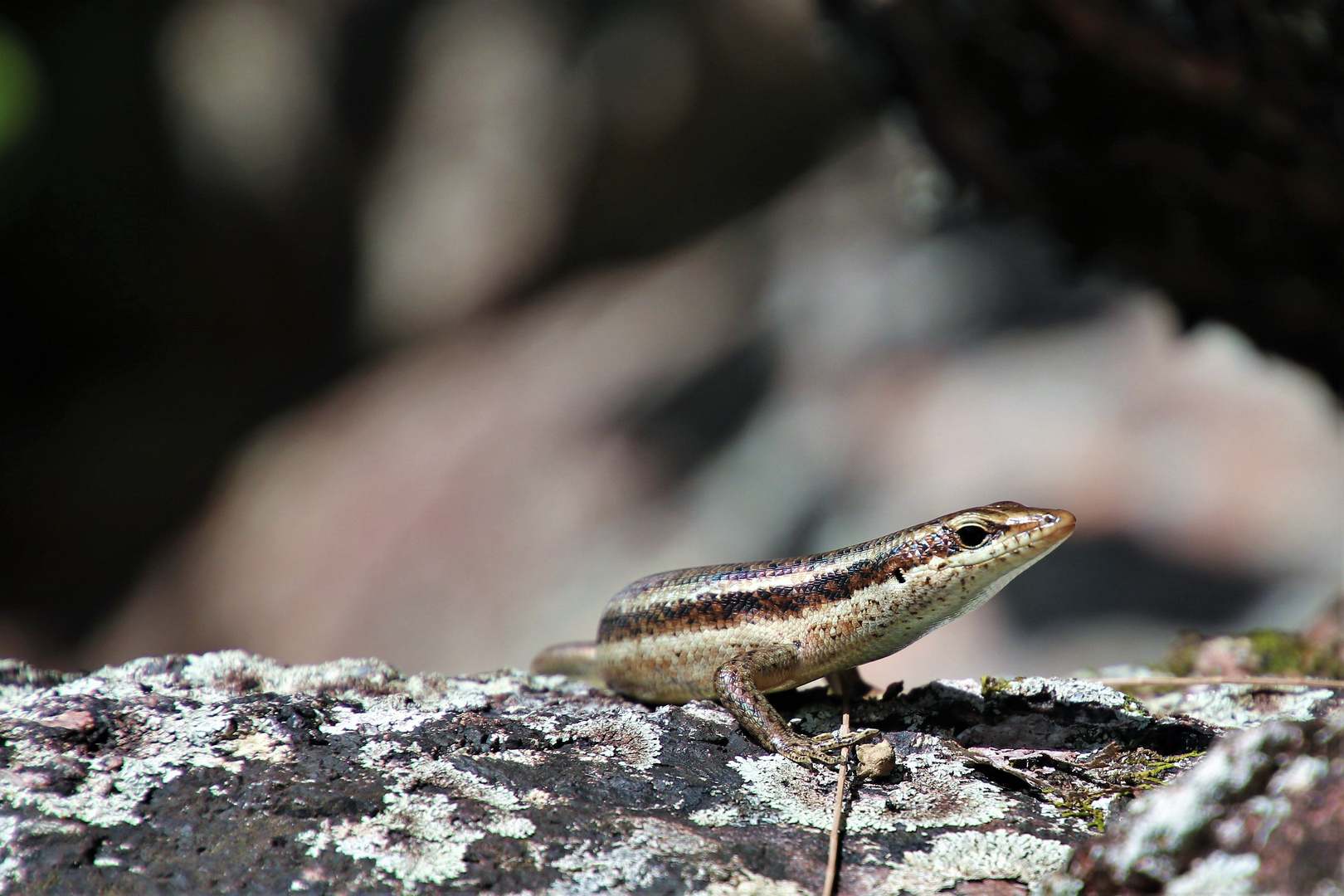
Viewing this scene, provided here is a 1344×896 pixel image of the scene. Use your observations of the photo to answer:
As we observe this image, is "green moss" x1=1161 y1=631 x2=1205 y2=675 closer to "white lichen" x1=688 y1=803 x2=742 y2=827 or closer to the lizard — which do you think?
the lizard

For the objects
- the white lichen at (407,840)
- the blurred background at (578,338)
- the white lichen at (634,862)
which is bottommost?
the white lichen at (634,862)

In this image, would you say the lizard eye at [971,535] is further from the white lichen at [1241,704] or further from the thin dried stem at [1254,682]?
the white lichen at [1241,704]

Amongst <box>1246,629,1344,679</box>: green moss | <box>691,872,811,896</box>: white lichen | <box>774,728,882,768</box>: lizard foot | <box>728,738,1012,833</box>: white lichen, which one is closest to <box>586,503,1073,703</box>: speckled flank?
<box>774,728,882,768</box>: lizard foot

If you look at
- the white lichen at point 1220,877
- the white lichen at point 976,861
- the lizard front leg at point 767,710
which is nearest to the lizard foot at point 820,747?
Result: the lizard front leg at point 767,710

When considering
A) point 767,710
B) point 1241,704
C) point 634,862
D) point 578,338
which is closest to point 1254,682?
point 1241,704

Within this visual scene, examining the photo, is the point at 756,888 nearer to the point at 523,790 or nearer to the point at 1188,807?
the point at 523,790
